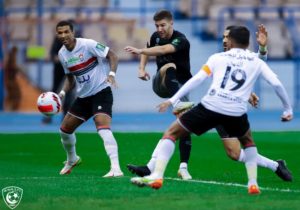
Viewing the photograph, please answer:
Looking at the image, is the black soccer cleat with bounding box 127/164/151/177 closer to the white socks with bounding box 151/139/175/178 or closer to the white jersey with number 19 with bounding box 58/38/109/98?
the white socks with bounding box 151/139/175/178

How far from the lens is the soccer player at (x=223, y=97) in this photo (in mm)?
11320

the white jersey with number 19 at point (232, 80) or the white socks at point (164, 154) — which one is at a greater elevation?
the white jersey with number 19 at point (232, 80)

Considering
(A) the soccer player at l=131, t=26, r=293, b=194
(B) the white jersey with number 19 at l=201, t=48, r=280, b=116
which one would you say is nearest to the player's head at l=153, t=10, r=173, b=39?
(A) the soccer player at l=131, t=26, r=293, b=194

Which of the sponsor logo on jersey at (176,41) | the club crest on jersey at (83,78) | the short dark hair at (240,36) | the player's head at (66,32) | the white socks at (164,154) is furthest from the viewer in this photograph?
the club crest on jersey at (83,78)

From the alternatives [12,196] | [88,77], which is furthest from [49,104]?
[12,196]

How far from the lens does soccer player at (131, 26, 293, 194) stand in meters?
11.3

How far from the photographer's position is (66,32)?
1449 cm

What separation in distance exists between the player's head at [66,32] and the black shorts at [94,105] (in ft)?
2.59

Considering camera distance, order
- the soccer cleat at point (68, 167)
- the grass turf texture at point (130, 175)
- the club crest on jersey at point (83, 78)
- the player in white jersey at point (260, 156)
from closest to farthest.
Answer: the grass turf texture at point (130, 175) → the player in white jersey at point (260, 156) → the club crest on jersey at point (83, 78) → the soccer cleat at point (68, 167)

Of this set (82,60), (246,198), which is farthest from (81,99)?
(246,198)

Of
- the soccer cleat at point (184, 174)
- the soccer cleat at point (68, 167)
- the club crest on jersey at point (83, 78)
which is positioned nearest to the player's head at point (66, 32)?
the club crest on jersey at point (83, 78)

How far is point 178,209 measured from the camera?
1027cm

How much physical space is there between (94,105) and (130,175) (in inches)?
43.3

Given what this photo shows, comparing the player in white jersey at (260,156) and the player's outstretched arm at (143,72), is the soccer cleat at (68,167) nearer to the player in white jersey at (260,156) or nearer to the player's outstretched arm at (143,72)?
the player's outstretched arm at (143,72)
